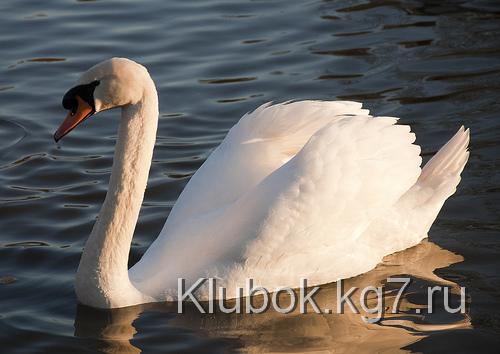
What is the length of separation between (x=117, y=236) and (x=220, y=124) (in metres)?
3.34

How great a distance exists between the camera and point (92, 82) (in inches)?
255

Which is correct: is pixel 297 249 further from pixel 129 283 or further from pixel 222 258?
pixel 129 283

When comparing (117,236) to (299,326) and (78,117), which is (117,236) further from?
(299,326)

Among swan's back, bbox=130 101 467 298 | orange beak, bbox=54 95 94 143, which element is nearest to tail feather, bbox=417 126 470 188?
swan's back, bbox=130 101 467 298

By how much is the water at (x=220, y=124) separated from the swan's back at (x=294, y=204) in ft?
0.76

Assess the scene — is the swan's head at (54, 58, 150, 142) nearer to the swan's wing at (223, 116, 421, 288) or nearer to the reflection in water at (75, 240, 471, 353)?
the swan's wing at (223, 116, 421, 288)

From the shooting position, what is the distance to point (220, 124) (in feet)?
32.9

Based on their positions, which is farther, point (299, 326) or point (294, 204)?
point (294, 204)

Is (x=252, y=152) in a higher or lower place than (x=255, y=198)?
higher

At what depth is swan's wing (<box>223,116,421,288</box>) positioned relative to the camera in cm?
683

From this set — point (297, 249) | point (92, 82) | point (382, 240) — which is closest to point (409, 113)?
point (382, 240)

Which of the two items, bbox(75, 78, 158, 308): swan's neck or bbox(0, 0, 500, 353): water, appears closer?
bbox(0, 0, 500, 353): water

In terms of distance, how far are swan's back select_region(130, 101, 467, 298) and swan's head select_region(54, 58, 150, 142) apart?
944 millimetres

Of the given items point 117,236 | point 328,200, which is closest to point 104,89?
point 117,236
